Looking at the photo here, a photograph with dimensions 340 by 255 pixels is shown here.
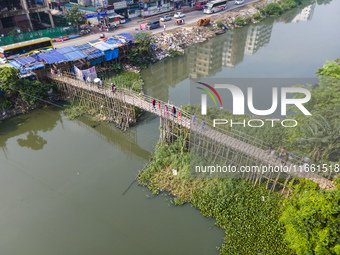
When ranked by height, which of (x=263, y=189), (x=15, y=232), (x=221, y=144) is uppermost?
(x=221, y=144)

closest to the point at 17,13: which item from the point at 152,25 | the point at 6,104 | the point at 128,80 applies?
the point at 152,25

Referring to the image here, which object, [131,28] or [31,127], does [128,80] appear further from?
[131,28]

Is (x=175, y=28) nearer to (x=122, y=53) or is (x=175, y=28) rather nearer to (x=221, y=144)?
(x=122, y=53)

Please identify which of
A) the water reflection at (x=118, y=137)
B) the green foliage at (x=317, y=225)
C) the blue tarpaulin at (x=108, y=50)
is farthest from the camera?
the blue tarpaulin at (x=108, y=50)

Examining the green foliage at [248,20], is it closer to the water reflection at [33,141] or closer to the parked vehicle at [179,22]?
the parked vehicle at [179,22]

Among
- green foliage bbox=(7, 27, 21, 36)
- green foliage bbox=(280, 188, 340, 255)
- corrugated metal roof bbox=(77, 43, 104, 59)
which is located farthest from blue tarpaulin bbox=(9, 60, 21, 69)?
green foliage bbox=(280, 188, 340, 255)

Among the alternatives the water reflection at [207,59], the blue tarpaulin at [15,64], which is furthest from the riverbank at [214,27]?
the blue tarpaulin at [15,64]

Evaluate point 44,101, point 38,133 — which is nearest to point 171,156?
point 38,133

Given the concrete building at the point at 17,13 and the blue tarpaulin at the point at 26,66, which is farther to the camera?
the concrete building at the point at 17,13
